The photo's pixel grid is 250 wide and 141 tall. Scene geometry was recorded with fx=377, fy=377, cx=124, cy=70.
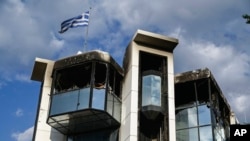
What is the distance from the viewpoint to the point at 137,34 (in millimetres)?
28406

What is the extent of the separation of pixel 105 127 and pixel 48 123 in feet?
13.7

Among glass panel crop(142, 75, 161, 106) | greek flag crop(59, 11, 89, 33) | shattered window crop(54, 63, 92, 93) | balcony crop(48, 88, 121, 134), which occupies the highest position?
greek flag crop(59, 11, 89, 33)

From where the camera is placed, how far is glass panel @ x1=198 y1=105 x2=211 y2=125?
27027mm

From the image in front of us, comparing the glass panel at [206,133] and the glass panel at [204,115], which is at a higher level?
the glass panel at [204,115]

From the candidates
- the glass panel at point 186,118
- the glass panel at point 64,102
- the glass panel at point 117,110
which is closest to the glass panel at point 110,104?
the glass panel at point 117,110

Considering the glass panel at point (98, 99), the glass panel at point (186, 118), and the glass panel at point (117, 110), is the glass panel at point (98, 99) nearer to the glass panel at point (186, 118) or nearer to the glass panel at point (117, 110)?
the glass panel at point (117, 110)

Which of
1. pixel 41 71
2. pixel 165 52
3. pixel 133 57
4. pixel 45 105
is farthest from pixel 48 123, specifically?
pixel 165 52

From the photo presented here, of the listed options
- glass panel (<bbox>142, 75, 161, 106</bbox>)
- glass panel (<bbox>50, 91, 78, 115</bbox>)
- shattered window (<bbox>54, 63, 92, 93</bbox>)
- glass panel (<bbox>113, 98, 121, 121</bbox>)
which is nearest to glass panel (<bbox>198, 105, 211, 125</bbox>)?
glass panel (<bbox>142, 75, 161, 106</bbox>)

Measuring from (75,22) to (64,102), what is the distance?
7735 mm

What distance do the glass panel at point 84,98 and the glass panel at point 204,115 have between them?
8260 mm

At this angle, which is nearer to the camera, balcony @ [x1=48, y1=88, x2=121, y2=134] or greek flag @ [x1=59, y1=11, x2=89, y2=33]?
balcony @ [x1=48, y1=88, x2=121, y2=134]

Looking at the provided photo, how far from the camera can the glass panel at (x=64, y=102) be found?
1037 inches

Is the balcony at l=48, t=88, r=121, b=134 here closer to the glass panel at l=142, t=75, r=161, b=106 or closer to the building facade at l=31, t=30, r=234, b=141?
the building facade at l=31, t=30, r=234, b=141

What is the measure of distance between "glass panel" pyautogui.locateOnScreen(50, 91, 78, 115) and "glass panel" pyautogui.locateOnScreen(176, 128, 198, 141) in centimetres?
789
